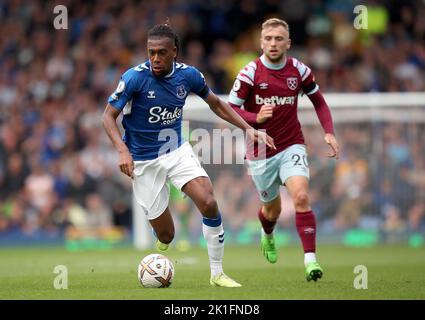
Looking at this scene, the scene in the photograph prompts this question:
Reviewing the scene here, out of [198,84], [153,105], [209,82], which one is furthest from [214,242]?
[209,82]

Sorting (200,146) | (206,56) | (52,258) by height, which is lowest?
(52,258)

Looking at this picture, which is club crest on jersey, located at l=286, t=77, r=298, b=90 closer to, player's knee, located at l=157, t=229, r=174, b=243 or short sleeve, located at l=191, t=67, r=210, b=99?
short sleeve, located at l=191, t=67, r=210, b=99

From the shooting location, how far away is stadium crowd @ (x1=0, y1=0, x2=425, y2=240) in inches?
791

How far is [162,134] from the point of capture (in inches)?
426

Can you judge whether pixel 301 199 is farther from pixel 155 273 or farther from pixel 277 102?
pixel 155 273

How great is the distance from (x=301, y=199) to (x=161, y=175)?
1532mm

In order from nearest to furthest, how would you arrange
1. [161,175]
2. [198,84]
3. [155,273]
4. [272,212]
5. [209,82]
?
[155,273] < [198,84] < [161,175] < [272,212] < [209,82]

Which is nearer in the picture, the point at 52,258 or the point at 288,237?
the point at 52,258

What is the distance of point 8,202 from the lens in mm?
21312

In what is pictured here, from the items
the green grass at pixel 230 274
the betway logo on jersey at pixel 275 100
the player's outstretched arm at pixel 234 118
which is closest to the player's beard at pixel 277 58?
the betway logo on jersey at pixel 275 100

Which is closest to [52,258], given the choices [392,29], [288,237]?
[288,237]

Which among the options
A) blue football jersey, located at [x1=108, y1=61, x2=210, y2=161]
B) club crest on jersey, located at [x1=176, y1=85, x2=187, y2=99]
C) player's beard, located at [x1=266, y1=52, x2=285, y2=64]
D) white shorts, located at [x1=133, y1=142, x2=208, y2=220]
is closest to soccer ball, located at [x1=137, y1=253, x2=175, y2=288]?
white shorts, located at [x1=133, y1=142, x2=208, y2=220]
